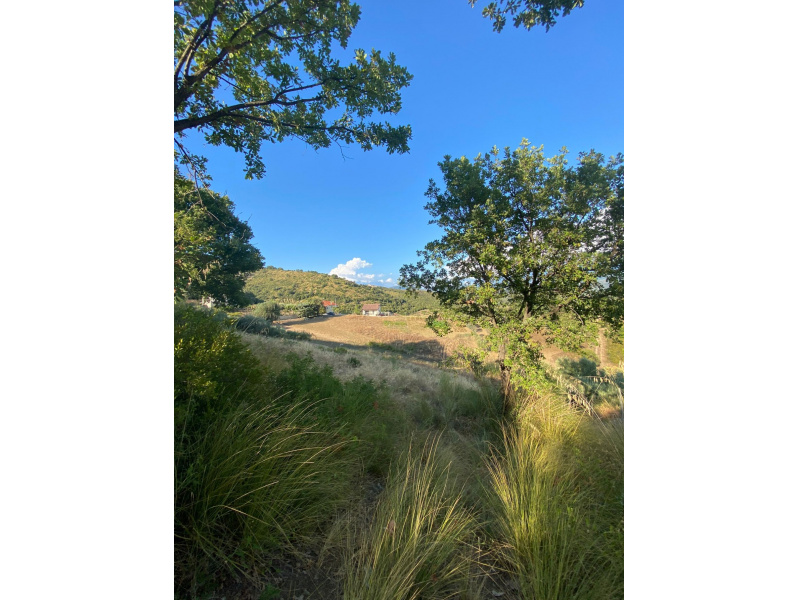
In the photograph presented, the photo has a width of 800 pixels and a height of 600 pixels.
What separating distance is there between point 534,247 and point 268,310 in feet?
38.7

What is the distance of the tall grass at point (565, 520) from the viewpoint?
4.01 ft

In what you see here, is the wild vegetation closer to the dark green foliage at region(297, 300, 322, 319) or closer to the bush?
the bush

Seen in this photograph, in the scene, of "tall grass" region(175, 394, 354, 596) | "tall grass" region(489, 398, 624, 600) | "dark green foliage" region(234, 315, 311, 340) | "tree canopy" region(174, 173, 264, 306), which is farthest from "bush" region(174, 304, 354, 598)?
"dark green foliage" region(234, 315, 311, 340)

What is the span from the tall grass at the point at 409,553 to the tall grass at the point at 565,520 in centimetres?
31

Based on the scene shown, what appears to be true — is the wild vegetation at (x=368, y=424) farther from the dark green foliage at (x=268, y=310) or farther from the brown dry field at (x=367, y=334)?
the dark green foliage at (x=268, y=310)

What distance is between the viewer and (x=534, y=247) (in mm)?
3152

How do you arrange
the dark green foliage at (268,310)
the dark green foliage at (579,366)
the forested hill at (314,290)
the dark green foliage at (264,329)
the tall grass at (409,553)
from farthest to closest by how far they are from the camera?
the dark green foliage at (268,310) → the dark green foliage at (264,329) → the dark green foliage at (579,366) → the forested hill at (314,290) → the tall grass at (409,553)

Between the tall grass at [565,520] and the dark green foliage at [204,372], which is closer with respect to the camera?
the tall grass at [565,520]

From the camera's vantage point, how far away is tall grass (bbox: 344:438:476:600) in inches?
43.5

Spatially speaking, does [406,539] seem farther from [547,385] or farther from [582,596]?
[547,385]

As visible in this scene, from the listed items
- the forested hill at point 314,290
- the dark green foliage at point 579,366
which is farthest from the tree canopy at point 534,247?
the dark green foliage at point 579,366

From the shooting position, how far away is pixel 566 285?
10.6ft

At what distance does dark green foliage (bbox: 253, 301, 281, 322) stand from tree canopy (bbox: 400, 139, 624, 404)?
10.4m
